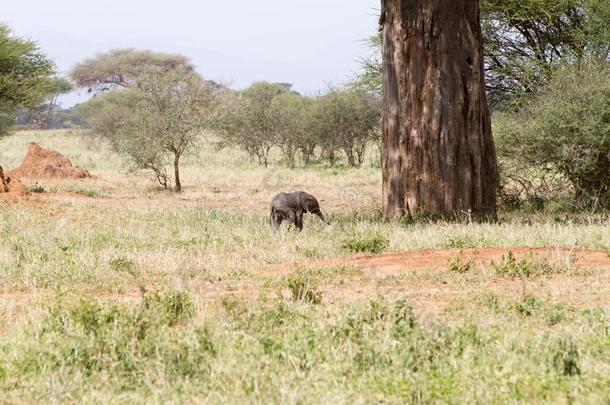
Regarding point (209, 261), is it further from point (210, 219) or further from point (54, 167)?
point (54, 167)

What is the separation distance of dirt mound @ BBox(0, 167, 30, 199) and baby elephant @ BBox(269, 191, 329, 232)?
23.3 feet

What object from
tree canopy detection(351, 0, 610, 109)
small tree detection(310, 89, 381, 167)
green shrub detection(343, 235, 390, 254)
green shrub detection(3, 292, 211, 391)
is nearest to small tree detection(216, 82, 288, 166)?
small tree detection(310, 89, 381, 167)

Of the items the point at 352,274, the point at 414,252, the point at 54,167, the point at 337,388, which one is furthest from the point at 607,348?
the point at 54,167

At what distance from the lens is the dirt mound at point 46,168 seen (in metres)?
23.9

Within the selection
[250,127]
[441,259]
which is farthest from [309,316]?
[250,127]

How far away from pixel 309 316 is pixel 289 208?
19.4 feet

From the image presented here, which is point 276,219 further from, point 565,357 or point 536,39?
point 536,39

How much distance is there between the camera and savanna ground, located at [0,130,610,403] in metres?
3.80

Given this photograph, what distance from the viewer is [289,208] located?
10969mm

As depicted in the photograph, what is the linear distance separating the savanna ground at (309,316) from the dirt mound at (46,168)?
14021 mm

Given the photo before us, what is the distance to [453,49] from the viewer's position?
11047mm

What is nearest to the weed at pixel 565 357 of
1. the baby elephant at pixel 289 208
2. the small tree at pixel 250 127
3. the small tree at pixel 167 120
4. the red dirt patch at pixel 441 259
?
the red dirt patch at pixel 441 259

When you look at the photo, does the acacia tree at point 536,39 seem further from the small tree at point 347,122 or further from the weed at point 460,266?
the small tree at point 347,122

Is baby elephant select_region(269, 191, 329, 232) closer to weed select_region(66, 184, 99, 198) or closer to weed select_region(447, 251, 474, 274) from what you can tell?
weed select_region(447, 251, 474, 274)
